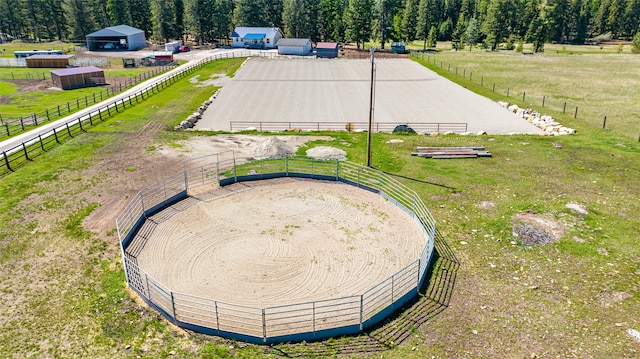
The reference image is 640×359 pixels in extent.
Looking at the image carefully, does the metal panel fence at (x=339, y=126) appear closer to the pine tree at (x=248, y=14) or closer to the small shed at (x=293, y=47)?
the small shed at (x=293, y=47)

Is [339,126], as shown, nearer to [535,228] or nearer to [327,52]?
[535,228]

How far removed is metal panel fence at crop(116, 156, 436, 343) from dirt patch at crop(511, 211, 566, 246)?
467 cm

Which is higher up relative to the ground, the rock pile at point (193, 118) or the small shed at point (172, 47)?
the small shed at point (172, 47)

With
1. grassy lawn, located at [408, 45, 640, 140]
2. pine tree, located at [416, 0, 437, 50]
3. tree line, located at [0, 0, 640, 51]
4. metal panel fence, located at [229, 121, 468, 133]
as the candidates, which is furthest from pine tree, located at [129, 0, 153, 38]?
metal panel fence, located at [229, 121, 468, 133]

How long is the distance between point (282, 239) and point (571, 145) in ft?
91.0

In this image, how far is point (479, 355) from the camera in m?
14.7

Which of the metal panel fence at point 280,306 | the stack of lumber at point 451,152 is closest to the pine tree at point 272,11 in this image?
the stack of lumber at point 451,152

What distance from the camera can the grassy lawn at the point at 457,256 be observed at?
15.2 meters

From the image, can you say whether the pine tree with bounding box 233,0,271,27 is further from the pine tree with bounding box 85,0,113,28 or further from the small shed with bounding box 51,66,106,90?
the small shed with bounding box 51,66,106,90

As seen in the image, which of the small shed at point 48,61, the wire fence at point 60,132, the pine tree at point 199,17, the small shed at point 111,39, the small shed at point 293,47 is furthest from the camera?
the pine tree at point 199,17

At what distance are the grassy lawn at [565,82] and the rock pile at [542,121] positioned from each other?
119 inches

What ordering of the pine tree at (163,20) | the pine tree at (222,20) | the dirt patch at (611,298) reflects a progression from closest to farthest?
the dirt patch at (611,298), the pine tree at (163,20), the pine tree at (222,20)

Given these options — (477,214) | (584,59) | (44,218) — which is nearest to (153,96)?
(44,218)

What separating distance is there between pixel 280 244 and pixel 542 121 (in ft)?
114
